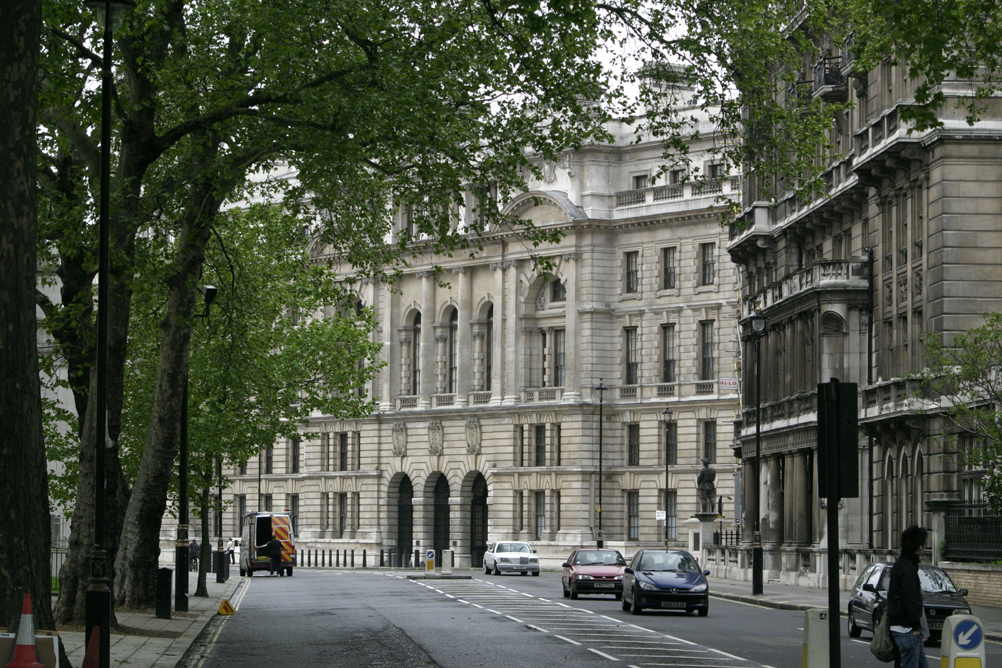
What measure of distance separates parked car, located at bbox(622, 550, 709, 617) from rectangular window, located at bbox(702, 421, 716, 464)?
44969 millimetres

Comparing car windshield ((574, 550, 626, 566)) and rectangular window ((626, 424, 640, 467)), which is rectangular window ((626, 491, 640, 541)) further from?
car windshield ((574, 550, 626, 566))

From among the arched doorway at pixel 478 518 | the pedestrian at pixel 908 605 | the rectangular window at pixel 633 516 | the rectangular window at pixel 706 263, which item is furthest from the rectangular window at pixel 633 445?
the pedestrian at pixel 908 605

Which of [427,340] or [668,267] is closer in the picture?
[668,267]

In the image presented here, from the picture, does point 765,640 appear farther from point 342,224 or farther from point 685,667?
point 342,224

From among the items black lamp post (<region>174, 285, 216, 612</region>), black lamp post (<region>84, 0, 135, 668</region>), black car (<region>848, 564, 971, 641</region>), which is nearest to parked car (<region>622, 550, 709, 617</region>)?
black car (<region>848, 564, 971, 641</region>)

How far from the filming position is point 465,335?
91438 millimetres

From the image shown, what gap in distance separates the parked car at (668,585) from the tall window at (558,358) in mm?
52726

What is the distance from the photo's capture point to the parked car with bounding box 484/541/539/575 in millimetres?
67062

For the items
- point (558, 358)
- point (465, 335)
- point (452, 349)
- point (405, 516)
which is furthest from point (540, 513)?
point (452, 349)

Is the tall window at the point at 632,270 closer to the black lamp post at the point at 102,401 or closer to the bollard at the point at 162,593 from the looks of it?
the bollard at the point at 162,593

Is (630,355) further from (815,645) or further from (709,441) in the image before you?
(815,645)

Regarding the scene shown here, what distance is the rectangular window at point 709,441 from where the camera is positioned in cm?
7919

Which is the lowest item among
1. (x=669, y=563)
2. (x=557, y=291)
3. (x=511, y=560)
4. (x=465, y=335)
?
(x=511, y=560)

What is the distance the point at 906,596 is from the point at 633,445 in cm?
6938
